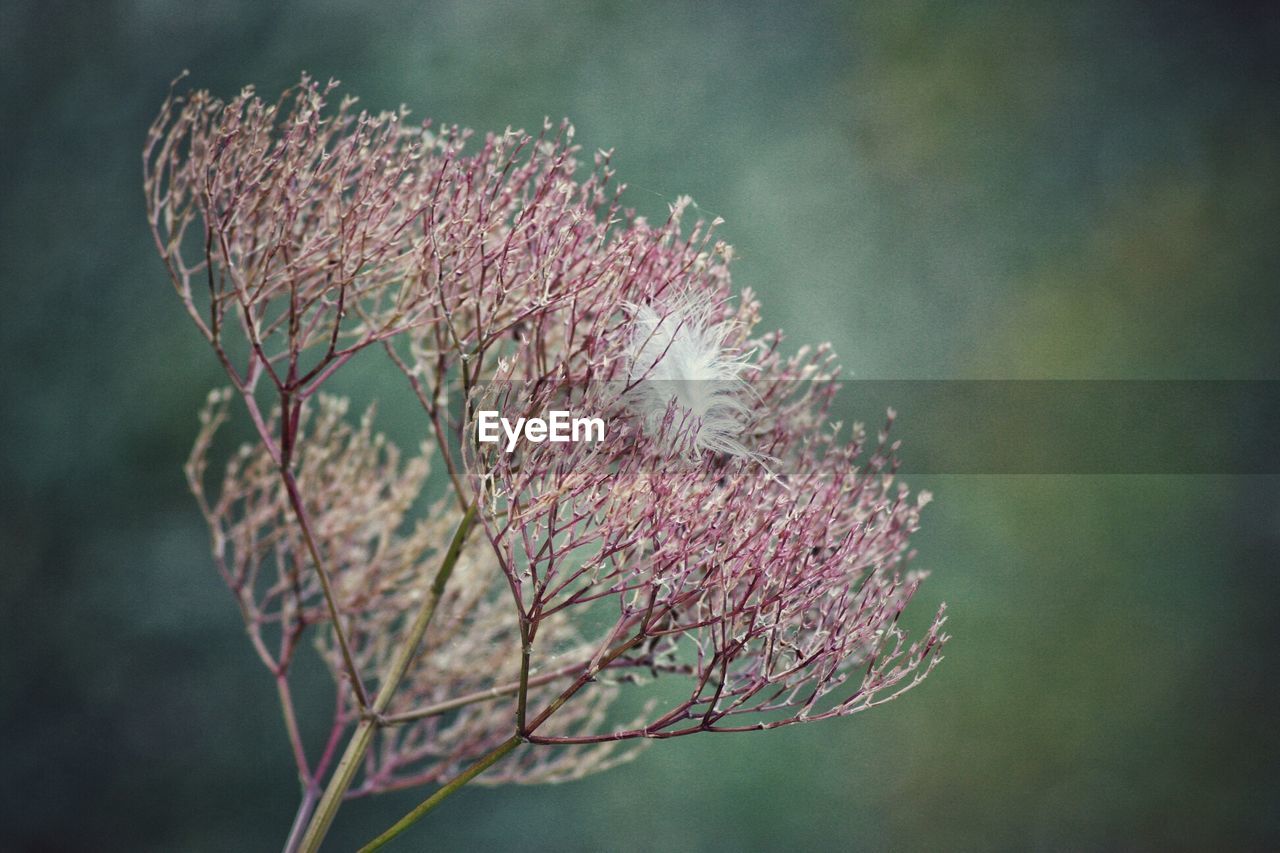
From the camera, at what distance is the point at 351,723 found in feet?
7.50

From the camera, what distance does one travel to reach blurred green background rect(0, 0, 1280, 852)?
7.02 feet

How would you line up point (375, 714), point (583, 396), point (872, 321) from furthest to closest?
point (872, 321)
point (375, 714)
point (583, 396)

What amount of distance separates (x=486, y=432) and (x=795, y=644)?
379mm

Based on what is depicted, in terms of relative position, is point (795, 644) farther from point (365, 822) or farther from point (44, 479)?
point (44, 479)

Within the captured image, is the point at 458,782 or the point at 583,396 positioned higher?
the point at 583,396

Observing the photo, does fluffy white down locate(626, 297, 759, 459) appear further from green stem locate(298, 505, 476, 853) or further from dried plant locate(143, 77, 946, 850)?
green stem locate(298, 505, 476, 853)

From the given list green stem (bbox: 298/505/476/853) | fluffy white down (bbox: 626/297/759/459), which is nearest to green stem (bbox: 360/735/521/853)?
green stem (bbox: 298/505/476/853)

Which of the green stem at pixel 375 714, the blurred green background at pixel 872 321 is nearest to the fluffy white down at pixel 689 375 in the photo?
the green stem at pixel 375 714

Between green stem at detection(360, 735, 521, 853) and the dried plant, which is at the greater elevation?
the dried plant

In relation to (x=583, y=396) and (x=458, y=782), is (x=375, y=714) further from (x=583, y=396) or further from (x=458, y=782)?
(x=583, y=396)

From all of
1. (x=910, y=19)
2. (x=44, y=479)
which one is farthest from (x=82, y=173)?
(x=910, y=19)

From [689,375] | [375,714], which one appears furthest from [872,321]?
[375,714]

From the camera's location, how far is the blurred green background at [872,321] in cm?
214

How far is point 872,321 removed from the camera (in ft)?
7.44
